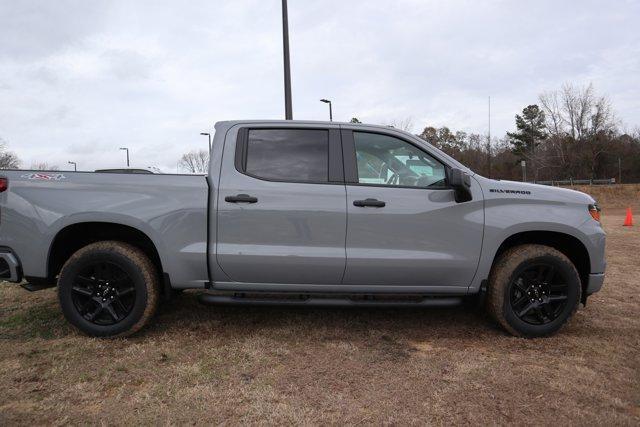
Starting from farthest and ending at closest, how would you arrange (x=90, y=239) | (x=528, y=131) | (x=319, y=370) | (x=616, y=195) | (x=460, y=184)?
(x=528, y=131) < (x=616, y=195) < (x=90, y=239) < (x=460, y=184) < (x=319, y=370)

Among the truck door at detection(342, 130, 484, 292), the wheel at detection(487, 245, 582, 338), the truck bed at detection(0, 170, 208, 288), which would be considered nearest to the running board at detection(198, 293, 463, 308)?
the truck door at detection(342, 130, 484, 292)

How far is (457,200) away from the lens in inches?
149

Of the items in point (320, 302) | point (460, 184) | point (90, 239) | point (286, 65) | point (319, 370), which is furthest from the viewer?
point (286, 65)

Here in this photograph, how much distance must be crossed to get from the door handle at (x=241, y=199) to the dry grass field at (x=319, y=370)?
115 cm

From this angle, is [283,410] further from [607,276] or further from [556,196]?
[607,276]

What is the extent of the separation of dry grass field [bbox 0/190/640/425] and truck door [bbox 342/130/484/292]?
583mm

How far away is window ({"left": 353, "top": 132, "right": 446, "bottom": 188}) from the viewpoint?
3.89 meters

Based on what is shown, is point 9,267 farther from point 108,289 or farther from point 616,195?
point 616,195

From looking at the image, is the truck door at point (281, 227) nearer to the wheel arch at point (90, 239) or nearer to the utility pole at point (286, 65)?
the wheel arch at point (90, 239)

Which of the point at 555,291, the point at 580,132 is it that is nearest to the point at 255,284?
the point at 555,291

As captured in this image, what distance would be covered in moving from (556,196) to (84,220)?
3908 mm

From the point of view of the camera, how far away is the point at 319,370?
3.29 meters

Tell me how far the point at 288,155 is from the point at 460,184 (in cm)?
143

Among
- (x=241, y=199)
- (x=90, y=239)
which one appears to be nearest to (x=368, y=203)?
(x=241, y=199)
